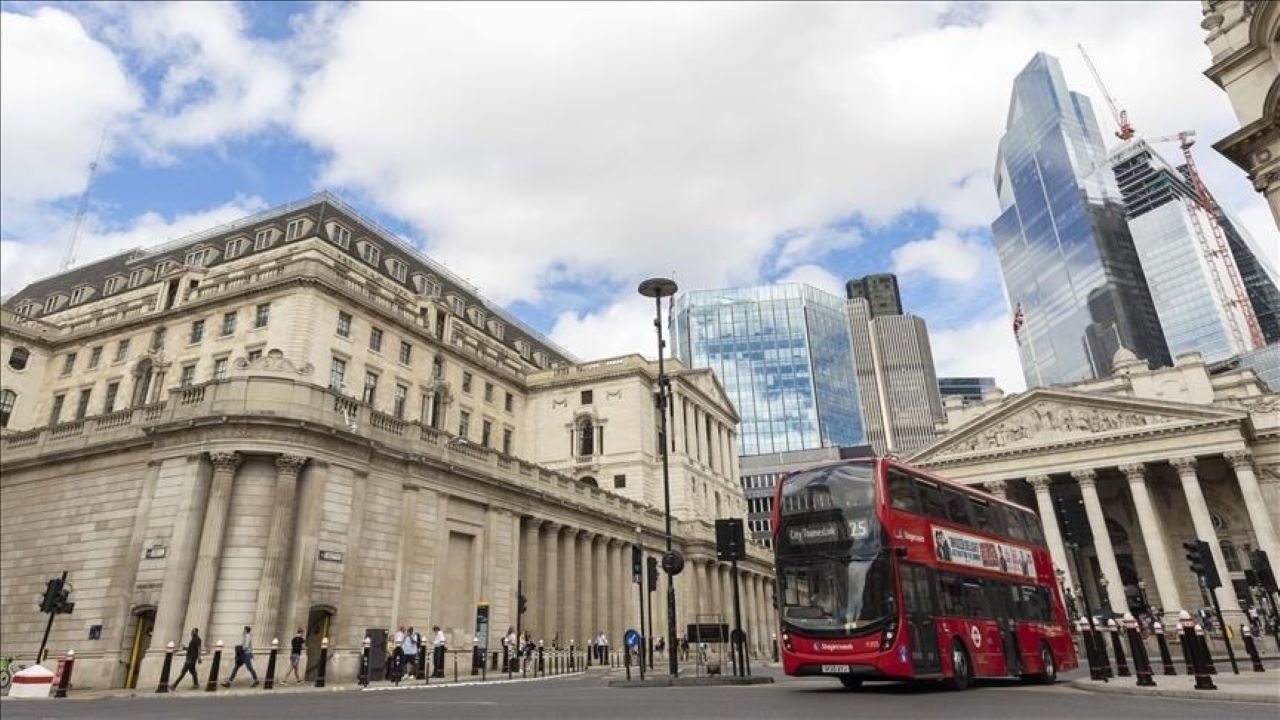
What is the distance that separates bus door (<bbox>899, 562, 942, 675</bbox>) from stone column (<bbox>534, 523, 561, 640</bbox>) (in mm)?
23045

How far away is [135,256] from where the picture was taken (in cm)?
5459

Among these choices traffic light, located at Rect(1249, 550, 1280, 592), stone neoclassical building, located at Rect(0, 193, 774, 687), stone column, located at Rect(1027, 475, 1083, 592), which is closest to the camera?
traffic light, located at Rect(1249, 550, 1280, 592)

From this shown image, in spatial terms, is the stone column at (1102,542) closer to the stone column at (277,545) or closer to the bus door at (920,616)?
the bus door at (920,616)

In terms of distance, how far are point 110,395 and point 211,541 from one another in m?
25.6

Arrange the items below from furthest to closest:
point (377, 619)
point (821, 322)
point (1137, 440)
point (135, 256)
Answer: point (821, 322) < point (135, 256) < point (1137, 440) < point (377, 619)

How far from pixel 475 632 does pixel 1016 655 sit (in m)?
20.9

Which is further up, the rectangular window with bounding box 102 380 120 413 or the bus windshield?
the rectangular window with bounding box 102 380 120 413

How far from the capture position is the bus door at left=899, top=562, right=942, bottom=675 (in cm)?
1362

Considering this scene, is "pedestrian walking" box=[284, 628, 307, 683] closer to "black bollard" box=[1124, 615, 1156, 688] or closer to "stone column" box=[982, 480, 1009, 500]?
"black bollard" box=[1124, 615, 1156, 688]

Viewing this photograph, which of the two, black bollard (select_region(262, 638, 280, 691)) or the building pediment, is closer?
black bollard (select_region(262, 638, 280, 691))

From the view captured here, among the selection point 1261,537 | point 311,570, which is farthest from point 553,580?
point 1261,537

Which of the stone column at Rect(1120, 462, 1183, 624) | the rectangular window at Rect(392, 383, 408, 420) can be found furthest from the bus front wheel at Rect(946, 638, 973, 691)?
the stone column at Rect(1120, 462, 1183, 624)

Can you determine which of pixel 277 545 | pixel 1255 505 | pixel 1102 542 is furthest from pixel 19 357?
pixel 1255 505

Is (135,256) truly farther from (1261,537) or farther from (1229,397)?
(1229,397)
